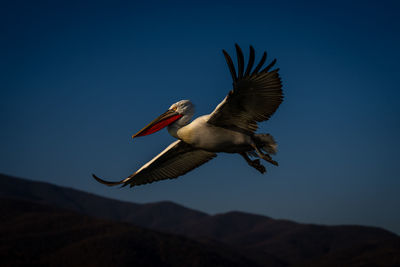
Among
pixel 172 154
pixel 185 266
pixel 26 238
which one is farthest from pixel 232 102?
pixel 26 238

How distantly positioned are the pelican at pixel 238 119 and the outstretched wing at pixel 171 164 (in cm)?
103

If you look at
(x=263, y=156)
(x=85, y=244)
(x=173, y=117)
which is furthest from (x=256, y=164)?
(x=85, y=244)

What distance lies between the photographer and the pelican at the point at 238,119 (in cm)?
710

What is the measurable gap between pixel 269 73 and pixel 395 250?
121739 mm

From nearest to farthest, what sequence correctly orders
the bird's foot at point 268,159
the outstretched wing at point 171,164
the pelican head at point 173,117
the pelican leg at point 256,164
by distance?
the bird's foot at point 268,159 < the pelican head at point 173,117 < the pelican leg at point 256,164 < the outstretched wing at point 171,164

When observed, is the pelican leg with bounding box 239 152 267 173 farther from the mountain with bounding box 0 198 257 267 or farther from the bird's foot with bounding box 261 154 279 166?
the mountain with bounding box 0 198 257 267

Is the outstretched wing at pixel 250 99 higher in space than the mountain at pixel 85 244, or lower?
higher

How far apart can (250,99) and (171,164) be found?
123 inches

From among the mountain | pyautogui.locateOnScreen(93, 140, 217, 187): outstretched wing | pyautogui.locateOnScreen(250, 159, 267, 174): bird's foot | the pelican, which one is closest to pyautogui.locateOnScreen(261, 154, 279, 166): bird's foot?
the pelican

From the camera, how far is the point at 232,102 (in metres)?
7.30

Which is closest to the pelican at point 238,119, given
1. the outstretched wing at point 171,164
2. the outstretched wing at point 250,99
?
the outstretched wing at point 250,99

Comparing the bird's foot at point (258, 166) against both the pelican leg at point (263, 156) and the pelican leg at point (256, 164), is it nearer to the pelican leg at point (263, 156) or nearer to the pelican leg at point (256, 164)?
the pelican leg at point (256, 164)

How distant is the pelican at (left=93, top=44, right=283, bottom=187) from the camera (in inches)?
280

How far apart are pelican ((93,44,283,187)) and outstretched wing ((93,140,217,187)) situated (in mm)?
1032
